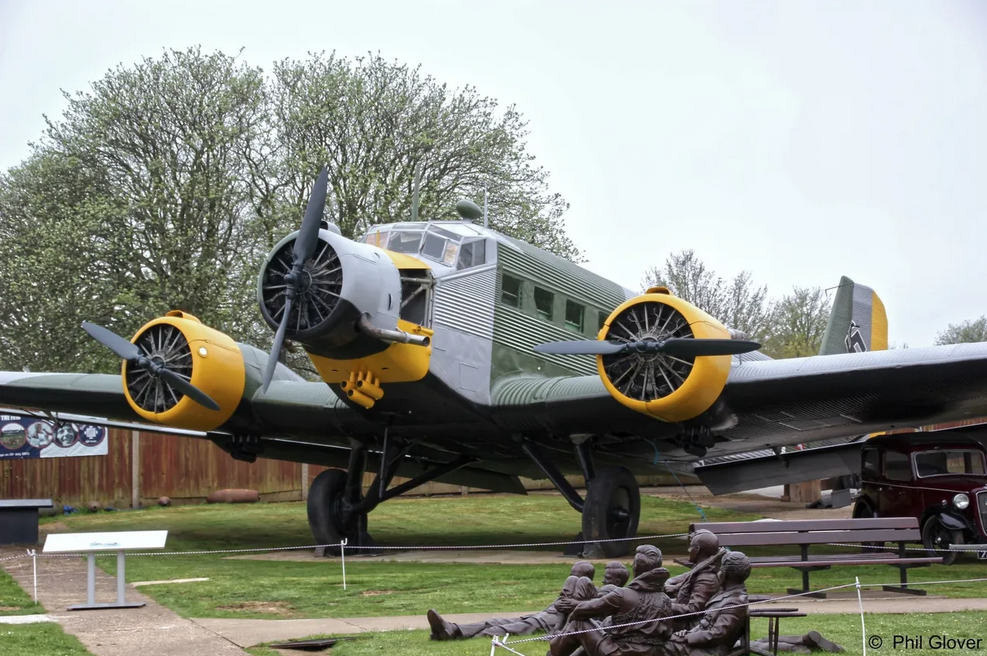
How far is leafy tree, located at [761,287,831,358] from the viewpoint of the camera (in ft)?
179

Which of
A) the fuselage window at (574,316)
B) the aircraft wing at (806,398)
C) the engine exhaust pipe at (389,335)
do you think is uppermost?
the fuselage window at (574,316)

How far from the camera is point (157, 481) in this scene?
28422 millimetres

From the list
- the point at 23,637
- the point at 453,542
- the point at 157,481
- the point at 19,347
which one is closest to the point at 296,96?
the point at 19,347

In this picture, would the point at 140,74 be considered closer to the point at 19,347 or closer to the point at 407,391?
the point at 19,347

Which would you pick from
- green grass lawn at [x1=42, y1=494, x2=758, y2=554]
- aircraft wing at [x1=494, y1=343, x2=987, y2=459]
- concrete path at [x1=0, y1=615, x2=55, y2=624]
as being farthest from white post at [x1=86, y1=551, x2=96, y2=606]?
green grass lawn at [x1=42, y1=494, x2=758, y2=554]

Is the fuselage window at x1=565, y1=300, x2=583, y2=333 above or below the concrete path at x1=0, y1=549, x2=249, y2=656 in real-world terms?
above

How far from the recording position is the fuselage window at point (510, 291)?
17.6m

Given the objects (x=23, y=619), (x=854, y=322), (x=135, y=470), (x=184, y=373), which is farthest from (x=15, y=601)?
(x=854, y=322)

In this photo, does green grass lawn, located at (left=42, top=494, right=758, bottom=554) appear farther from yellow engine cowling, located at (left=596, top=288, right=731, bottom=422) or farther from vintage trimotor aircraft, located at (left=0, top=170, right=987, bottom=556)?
yellow engine cowling, located at (left=596, top=288, right=731, bottom=422)

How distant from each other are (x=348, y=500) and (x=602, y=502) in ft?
15.0

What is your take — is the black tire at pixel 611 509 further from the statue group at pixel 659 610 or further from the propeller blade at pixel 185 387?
the statue group at pixel 659 610

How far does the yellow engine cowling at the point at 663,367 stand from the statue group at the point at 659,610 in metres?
6.90

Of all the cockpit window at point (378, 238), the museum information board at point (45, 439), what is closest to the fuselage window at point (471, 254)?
the cockpit window at point (378, 238)

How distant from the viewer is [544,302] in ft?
60.7
